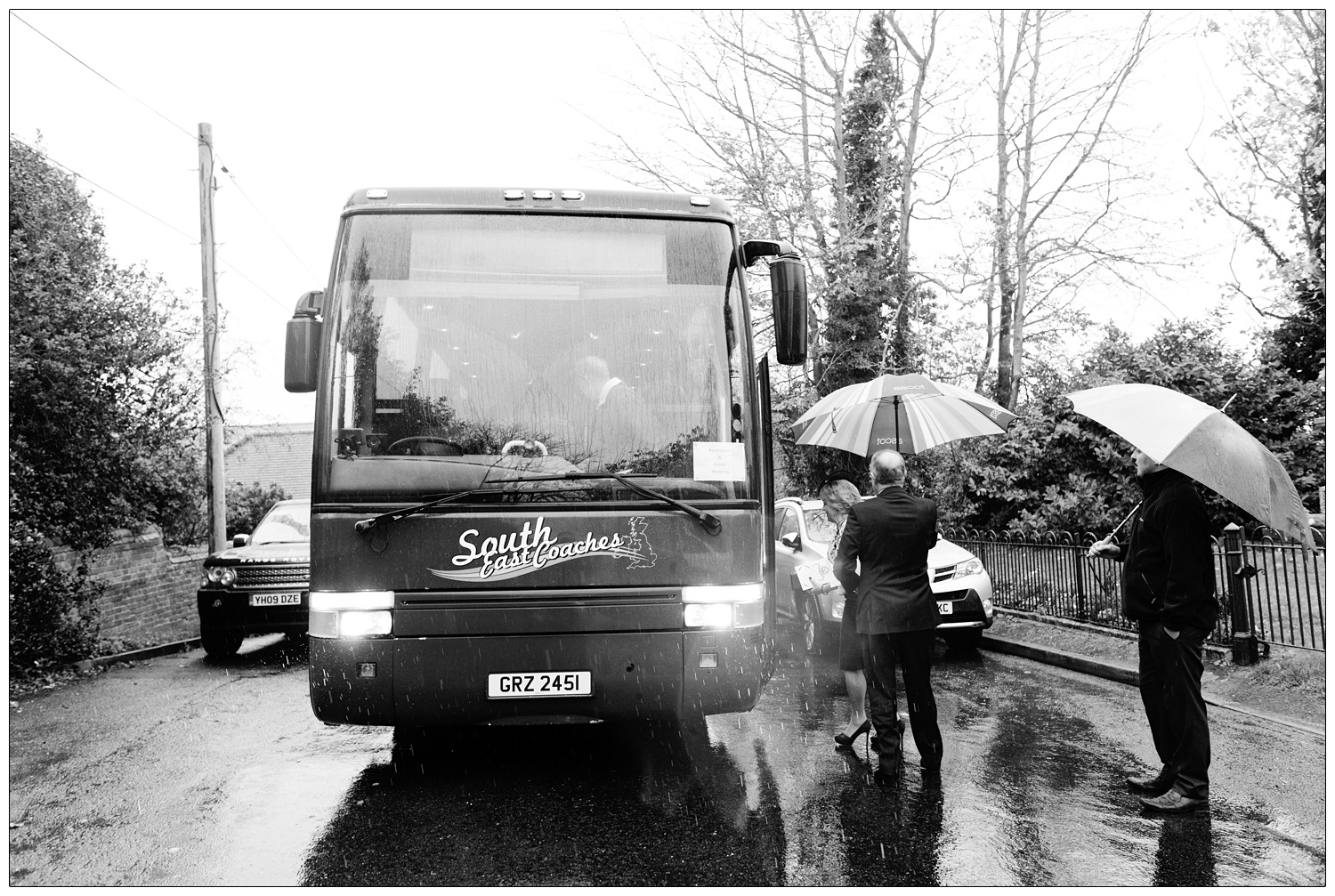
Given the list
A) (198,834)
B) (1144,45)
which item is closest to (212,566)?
(198,834)

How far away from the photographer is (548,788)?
16.9 feet

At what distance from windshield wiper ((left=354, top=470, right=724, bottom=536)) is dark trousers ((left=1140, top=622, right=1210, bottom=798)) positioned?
89.0 inches

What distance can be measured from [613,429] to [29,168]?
9041 mm

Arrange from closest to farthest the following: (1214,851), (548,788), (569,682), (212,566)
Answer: (1214,851), (569,682), (548,788), (212,566)

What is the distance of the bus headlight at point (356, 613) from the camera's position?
4.73 m

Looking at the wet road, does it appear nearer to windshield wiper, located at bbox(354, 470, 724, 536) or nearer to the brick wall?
windshield wiper, located at bbox(354, 470, 724, 536)

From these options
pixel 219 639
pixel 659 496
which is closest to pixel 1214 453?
pixel 659 496

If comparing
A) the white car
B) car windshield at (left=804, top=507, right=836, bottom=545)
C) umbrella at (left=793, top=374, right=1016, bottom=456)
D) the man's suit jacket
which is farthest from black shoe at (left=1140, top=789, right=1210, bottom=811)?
car windshield at (left=804, top=507, right=836, bottom=545)

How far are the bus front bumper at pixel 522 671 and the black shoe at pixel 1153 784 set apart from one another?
2.09 meters

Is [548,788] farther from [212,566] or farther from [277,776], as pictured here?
[212,566]

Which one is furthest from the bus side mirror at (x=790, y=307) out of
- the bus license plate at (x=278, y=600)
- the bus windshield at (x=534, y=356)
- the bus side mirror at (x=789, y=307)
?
the bus license plate at (x=278, y=600)

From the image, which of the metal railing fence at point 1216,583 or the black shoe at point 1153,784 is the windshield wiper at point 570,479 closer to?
the black shoe at point 1153,784

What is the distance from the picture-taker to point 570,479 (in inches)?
190

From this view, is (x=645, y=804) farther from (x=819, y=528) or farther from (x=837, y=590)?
(x=819, y=528)
